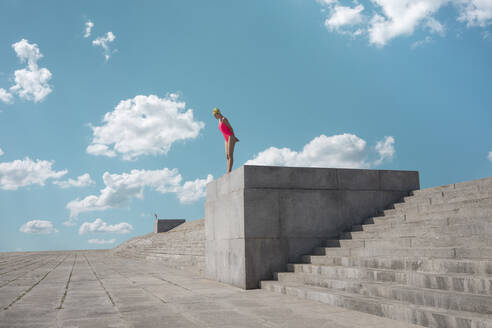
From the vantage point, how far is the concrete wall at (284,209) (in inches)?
350

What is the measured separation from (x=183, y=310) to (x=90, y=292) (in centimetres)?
334

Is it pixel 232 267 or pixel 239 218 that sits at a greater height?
pixel 239 218

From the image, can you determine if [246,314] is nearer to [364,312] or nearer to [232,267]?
[364,312]

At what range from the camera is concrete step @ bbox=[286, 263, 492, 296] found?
15.5 ft

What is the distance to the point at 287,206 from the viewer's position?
9.19 meters

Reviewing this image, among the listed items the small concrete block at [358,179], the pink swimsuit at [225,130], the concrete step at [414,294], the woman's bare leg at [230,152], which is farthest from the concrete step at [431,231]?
the pink swimsuit at [225,130]

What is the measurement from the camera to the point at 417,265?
5.83 meters


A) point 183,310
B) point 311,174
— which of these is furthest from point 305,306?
point 311,174

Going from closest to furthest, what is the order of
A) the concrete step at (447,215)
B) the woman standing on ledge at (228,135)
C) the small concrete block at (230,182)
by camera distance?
1. the concrete step at (447,215)
2. the small concrete block at (230,182)
3. the woman standing on ledge at (228,135)

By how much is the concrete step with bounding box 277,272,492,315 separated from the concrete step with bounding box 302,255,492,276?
0.39 meters

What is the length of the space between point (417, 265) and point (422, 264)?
0.09 metres

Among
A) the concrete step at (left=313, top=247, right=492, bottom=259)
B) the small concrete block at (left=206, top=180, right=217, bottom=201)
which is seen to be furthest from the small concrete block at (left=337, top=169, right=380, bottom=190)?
the small concrete block at (left=206, top=180, right=217, bottom=201)

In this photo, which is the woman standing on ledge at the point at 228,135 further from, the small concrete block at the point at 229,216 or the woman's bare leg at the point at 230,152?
the small concrete block at the point at 229,216

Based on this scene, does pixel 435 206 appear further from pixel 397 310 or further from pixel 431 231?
pixel 397 310
